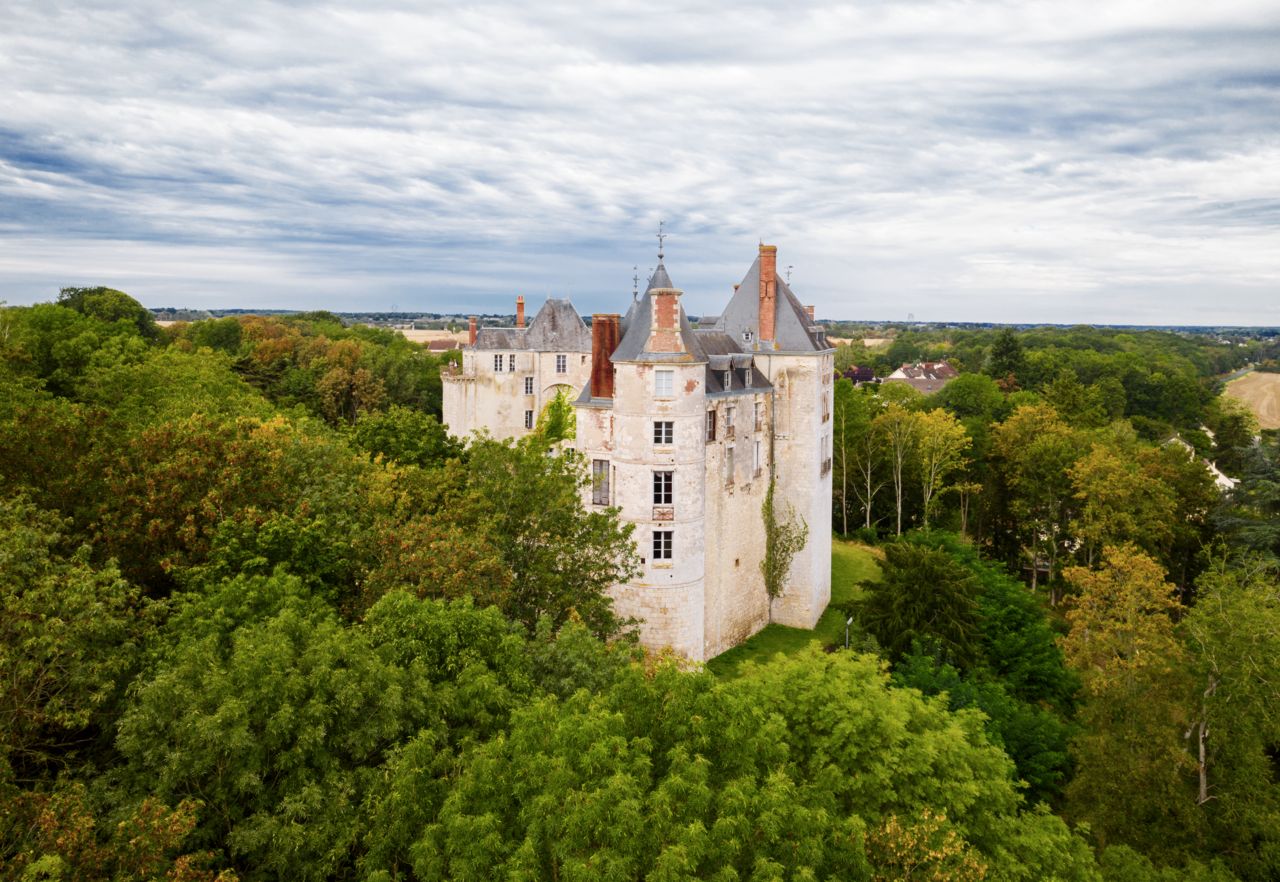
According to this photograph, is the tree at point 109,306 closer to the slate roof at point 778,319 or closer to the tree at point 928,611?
the slate roof at point 778,319

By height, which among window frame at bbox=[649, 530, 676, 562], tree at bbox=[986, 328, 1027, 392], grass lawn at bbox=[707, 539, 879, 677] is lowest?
grass lawn at bbox=[707, 539, 879, 677]

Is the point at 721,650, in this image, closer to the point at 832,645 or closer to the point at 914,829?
the point at 832,645

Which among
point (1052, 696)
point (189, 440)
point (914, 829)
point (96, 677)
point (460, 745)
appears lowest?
point (1052, 696)

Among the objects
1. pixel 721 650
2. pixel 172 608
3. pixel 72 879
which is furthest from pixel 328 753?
pixel 721 650

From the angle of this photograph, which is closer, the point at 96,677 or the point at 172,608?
the point at 96,677

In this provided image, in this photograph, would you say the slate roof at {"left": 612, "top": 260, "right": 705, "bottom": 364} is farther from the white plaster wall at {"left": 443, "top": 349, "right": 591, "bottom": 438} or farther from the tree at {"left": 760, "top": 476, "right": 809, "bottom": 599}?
the white plaster wall at {"left": 443, "top": 349, "right": 591, "bottom": 438}

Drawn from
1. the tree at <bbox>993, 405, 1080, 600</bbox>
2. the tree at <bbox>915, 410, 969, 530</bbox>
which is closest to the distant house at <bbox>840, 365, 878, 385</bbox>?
the tree at <bbox>915, 410, 969, 530</bbox>

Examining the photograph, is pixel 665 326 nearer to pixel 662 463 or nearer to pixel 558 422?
pixel 662 463

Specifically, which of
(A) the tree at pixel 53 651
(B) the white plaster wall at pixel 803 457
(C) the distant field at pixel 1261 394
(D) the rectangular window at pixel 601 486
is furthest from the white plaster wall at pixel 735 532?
(C) the distant field at pixel 1261 394
